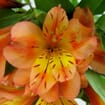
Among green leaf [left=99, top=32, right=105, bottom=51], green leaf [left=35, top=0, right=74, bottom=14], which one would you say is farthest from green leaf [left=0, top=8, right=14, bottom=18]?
green leaf [left=99, top=32, right=105, bottom=51]

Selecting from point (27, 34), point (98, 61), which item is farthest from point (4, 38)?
point (98, 61)

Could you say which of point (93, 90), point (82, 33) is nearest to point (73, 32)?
point (82, 33)

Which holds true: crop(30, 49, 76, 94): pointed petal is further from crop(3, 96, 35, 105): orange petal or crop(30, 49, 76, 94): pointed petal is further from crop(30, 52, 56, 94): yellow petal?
crop(3, 96, 35, 105): orange petal

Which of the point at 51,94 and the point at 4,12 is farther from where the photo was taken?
the point at 4,12

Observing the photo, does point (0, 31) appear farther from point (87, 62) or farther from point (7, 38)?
point (87, 62)

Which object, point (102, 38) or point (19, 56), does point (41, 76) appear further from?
point (102, 38)

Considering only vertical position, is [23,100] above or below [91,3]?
below
